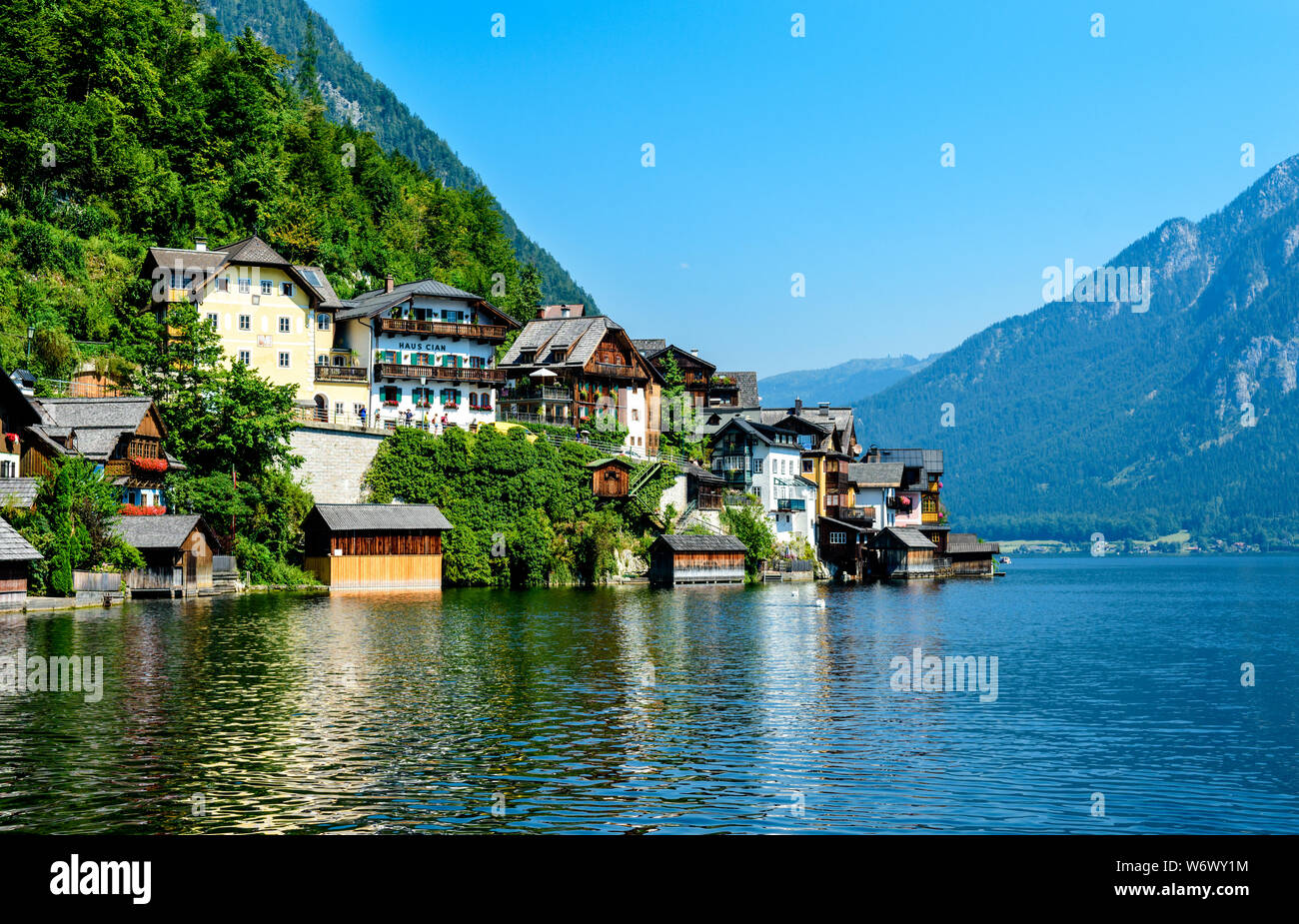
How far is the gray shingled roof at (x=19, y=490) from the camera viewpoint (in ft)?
177

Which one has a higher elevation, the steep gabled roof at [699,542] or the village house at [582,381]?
the village house at [582,381]

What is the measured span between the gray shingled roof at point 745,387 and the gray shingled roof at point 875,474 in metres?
14.8

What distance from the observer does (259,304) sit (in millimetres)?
85688

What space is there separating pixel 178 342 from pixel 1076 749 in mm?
64633

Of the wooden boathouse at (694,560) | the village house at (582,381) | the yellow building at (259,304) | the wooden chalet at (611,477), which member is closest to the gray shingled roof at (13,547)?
the yellow building at (259,304)

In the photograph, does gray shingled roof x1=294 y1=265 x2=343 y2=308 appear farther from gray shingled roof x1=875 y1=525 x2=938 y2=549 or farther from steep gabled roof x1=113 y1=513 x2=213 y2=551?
gray shingled roof x1=875 y1=525 x2=938 y2=549

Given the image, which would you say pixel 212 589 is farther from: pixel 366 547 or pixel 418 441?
pixel 418 441

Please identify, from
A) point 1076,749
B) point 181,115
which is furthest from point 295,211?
point 1076,749

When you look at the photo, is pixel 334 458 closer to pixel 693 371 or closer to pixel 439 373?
pixel 439 373

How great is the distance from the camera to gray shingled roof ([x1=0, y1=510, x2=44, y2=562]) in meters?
49.1

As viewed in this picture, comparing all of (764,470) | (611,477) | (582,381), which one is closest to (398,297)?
(582,381)

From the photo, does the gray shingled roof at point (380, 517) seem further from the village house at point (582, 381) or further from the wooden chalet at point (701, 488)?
the wooden chalet at point (701, 488)

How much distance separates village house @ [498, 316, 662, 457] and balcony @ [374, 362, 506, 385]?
15.8 ft

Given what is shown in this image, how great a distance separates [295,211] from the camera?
4055 inches
